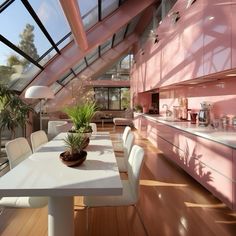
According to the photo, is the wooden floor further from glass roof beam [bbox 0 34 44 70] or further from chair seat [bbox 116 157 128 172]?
glass roof beam [bbox 0 34 44 70]

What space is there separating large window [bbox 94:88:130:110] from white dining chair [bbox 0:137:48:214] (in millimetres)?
12216

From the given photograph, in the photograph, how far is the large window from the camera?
1462 cm

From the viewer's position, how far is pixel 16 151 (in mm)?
2246

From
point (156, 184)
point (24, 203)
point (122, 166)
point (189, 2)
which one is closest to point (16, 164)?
point (24, 203)

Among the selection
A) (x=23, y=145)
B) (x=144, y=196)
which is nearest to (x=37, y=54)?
(x=23, y=145)

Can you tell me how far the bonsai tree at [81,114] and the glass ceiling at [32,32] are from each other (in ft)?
7.96

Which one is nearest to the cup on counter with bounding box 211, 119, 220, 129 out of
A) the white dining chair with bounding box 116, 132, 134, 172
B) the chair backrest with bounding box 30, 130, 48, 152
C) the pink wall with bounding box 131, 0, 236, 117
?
the pink wall with bounding box 131, 0, 236, 117

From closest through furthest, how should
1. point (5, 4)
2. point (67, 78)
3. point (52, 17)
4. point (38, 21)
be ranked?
1. point (5, 4)
2. point (38, 21)
3. point (52, 17)
4. point (67, 78)

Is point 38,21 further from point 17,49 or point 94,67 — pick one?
point 94,67

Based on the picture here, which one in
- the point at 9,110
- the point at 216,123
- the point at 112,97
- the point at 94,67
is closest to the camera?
the point at 216,123

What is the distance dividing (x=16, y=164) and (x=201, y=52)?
2671mm

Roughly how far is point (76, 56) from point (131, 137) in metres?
4.96

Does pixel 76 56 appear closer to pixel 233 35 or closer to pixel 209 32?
pixel 209 32

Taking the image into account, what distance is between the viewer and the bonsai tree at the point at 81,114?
278cm
